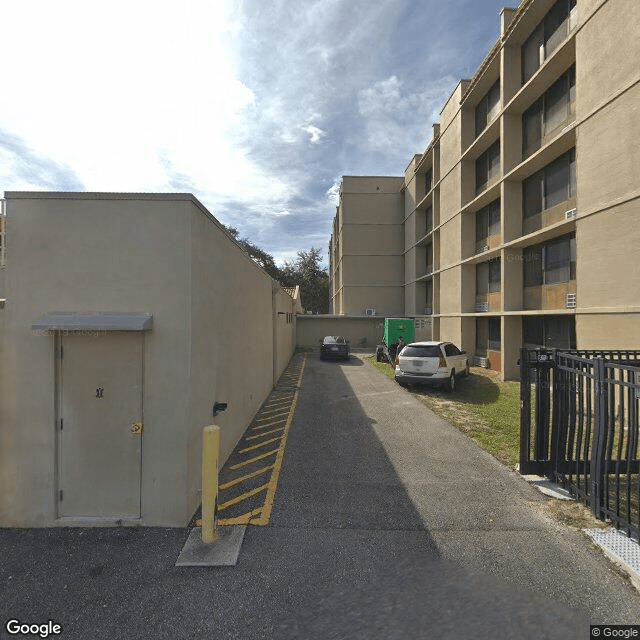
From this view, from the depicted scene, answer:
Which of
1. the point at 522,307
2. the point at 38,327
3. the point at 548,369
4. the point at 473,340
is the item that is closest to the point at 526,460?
the point at 548,369

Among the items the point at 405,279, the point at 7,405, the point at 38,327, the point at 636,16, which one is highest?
the point at 636,16

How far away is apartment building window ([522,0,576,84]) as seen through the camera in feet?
36.8

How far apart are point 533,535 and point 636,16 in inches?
474

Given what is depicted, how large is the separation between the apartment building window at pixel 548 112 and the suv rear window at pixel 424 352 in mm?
9195

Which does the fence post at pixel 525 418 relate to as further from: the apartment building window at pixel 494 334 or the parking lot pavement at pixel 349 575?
the apartment building window at pixel 494 334

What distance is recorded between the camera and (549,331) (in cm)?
1260

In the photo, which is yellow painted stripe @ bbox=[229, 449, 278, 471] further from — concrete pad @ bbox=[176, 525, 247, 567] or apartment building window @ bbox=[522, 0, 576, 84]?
apartment building window @ bbox=[522, 0, 576, 84]

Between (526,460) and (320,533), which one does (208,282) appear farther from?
(526,460)

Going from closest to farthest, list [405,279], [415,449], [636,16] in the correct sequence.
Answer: [415,449], [636,16], [405,279]

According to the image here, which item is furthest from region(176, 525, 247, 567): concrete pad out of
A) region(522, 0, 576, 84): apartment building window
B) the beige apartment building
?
region(522, 0, 576, 84): apartment building window

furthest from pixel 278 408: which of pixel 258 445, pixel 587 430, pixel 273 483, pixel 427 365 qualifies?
pixel 587 430

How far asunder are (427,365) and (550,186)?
845 centimetres

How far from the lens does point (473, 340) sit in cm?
1755

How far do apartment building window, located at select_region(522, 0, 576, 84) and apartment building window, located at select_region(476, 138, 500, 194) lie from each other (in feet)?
9.39
